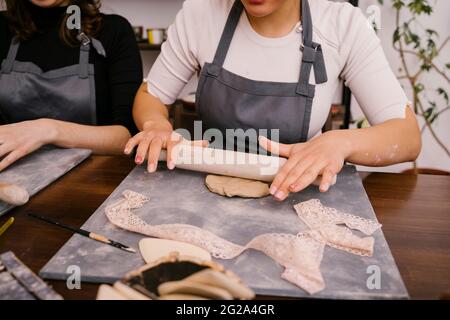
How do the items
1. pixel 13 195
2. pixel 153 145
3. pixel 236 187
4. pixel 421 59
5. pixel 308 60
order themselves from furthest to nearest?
pixel 421 59 < pixel 308 60 < pixel 153 145 < pixel 236 187 < pixel 13 195

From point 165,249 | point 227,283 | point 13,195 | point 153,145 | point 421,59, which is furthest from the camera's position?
point 421,59

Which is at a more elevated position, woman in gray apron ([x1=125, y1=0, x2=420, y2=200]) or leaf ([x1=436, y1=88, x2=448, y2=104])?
woman in gray apron ([x1=125, y1=0, x2=420, y2=200])

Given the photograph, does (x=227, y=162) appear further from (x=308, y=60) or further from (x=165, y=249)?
(x=308, y=60)

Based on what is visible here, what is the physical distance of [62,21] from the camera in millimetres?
1610

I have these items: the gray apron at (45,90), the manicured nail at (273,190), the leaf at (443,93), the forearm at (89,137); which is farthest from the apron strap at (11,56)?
the leaf at (443,93)

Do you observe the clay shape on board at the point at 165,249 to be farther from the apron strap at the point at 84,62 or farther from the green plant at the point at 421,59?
the green plant at the point at 421,59

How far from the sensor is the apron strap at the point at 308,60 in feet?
4.18

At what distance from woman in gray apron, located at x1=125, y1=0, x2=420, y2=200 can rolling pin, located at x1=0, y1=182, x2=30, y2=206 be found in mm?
289

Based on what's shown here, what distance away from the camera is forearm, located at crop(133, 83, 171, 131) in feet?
4.24

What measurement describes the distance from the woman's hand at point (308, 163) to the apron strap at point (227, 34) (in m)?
0.44

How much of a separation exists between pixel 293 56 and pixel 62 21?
2.99ft

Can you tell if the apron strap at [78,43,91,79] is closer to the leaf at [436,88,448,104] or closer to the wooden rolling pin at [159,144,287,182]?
the wooden rolling pin at [159,144,287,182]

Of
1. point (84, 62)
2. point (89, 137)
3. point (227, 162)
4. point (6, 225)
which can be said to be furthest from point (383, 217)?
point (84, 62)

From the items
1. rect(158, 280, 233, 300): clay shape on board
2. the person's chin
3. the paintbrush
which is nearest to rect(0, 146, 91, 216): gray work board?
the paintbrush
